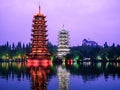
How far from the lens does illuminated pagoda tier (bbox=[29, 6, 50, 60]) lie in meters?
105

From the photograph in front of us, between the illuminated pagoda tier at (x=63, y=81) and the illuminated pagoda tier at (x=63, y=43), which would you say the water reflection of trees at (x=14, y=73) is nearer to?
the illuminated pagoda tier at (x=63, y=81)

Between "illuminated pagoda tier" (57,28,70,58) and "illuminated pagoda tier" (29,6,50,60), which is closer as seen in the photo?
"illuminated pagoda tier" (29,6,50,60)

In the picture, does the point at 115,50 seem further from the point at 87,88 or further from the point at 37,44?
the point at 87,88

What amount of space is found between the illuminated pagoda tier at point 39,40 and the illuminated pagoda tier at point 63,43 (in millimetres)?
26177

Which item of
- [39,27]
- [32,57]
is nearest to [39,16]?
[39,27]

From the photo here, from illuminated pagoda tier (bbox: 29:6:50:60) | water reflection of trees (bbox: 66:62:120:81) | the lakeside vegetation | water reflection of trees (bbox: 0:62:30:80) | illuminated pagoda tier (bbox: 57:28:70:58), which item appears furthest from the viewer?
illuminated pagoda tier (bbox: 57:28:70:58)

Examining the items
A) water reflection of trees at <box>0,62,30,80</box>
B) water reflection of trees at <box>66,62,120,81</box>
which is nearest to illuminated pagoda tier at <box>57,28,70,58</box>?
water reflection of trees at <box>66,62,120,81</box>

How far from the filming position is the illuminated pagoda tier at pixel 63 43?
5413 inches

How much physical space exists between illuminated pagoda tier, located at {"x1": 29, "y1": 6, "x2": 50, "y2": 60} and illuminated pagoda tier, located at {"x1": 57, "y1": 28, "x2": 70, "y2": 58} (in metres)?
26.2

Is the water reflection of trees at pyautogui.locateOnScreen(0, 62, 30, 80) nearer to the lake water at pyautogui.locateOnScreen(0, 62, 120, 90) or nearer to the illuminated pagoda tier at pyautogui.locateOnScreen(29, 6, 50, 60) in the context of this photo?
the lake water at pyautogui.locateOnScreen(0, 62, 120, 90)

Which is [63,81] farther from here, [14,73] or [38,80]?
[14,73]

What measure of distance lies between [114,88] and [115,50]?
94.5 m

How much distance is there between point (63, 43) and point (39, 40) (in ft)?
116

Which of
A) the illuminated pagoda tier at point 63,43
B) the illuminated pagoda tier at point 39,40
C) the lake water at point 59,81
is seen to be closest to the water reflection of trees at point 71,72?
the lake water at point 59,81
